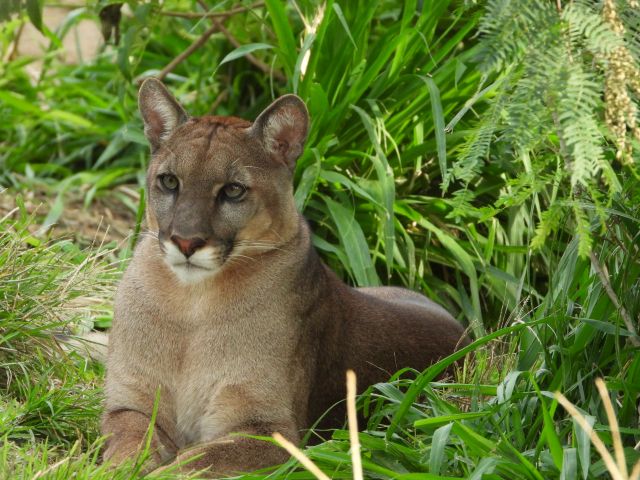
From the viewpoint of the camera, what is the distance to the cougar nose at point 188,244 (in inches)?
165

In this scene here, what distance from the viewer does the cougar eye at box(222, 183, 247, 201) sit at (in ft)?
14.5

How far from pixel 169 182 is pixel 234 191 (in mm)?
240

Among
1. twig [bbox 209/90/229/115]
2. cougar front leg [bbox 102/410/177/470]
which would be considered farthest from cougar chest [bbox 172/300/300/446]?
twig [bbox 209/90/229/115]

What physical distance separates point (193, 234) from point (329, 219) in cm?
214

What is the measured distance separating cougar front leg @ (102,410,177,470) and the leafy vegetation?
0.08m

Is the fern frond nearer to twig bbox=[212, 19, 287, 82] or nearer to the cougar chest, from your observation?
the cougar chest

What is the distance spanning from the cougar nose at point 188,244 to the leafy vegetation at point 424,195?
710 mm

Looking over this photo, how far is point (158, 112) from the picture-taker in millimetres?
4723

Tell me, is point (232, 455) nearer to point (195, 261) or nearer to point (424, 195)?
point (195, 261)

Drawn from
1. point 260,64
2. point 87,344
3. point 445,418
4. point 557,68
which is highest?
point 557,68

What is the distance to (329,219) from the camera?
6293 millimetres

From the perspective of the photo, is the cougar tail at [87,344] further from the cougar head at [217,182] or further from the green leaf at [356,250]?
the green leaf at [356,250]

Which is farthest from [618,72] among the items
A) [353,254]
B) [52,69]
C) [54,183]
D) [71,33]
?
[71,33]

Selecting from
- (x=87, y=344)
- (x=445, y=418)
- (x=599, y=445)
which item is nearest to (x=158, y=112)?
(x=87, y=344)
